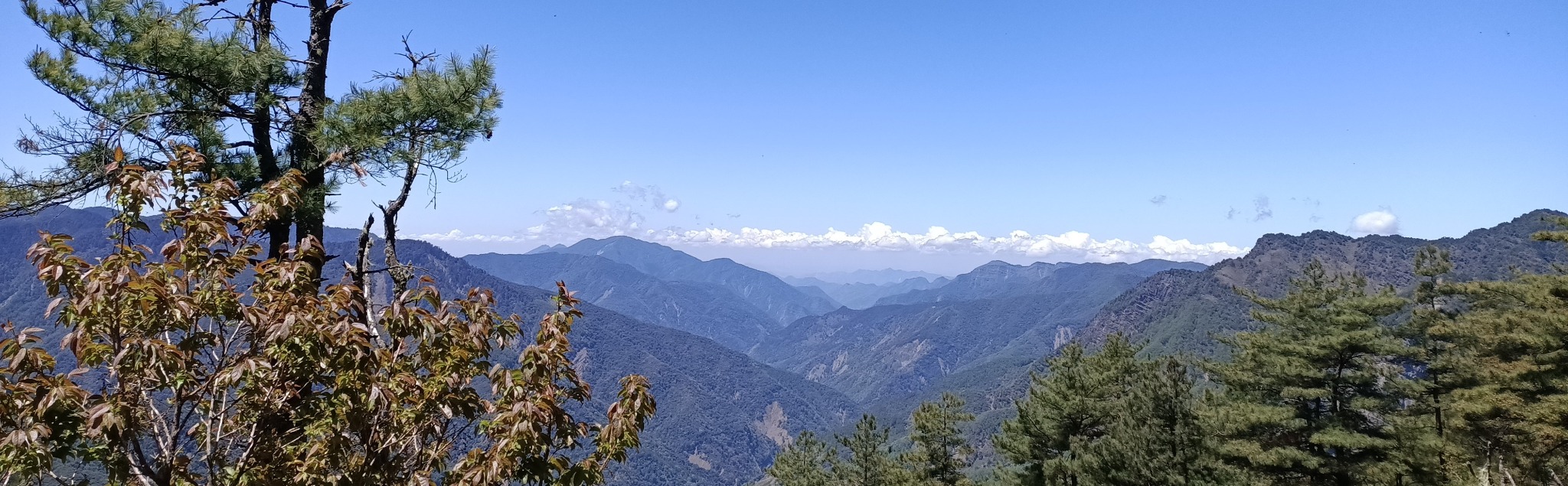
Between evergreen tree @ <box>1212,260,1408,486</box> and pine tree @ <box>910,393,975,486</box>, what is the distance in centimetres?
824

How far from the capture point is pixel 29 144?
5.81 m

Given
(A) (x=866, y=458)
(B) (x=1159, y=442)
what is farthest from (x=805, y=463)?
(B) (x=1159, y=442)

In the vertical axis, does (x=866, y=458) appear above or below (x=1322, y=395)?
below

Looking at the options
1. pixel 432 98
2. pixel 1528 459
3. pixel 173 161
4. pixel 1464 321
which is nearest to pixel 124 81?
pixel 432 98

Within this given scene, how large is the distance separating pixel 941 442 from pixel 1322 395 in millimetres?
11430

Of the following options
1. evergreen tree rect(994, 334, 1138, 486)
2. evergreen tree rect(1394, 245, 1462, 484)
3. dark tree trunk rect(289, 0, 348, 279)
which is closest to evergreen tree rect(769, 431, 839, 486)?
evergreen tree rect(994, 334, 1138, 486)

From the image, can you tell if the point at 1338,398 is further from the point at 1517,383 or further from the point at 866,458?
the point at 866,458

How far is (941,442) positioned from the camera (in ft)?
82.2

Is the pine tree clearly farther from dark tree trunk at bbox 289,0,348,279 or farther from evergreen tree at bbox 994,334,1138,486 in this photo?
dark tree trunk at bbox 289,0,348,279

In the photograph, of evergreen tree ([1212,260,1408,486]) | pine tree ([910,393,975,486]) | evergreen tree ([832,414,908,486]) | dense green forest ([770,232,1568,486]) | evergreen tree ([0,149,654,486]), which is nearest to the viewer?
evergreen tree ([0,149,654,486])

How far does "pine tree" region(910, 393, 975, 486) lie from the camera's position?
24469 mm

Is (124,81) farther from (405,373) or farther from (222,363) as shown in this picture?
(405,373)

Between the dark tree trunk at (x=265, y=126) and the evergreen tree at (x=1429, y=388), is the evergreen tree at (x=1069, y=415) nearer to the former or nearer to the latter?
the evergreen tree at (x=1429, y=388)

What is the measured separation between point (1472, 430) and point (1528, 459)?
263cm
